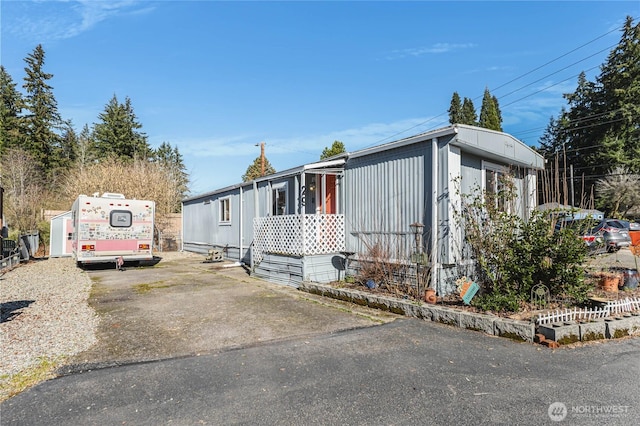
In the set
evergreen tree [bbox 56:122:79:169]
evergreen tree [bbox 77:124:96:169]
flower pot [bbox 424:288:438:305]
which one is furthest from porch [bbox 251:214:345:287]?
evergreen tree [bbox 56:122:79:169]

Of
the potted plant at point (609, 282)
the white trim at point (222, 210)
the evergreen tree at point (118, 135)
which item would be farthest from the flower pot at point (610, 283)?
the evergreen tree at point (118, 135)

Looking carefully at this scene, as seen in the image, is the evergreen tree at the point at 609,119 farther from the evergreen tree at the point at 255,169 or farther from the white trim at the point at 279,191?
the evergreen tree at the point at 255,169

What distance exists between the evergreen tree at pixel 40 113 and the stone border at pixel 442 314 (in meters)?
36.0

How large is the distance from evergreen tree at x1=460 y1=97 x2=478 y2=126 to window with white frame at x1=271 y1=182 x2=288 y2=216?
37.4 m

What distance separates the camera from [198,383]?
11.4ft

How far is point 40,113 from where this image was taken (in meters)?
33.6

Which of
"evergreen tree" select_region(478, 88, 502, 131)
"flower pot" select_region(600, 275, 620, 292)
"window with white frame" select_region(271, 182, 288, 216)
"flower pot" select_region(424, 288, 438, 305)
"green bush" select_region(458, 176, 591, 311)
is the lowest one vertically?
"flower pot" select_region(424, 288, 438, 305)

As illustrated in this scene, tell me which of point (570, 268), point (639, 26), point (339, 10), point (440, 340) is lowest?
point (440, 340)

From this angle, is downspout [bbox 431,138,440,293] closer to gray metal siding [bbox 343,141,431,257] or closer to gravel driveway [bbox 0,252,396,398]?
gray metal siding [bbox 343,141,431,257]

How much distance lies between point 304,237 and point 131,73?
8.97 metres

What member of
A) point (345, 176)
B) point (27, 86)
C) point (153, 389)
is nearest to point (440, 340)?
point (153, 389)

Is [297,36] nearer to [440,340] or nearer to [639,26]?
[440,340]

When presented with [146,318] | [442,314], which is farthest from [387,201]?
[146,318]

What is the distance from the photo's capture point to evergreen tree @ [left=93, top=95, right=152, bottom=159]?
35.5 metres
